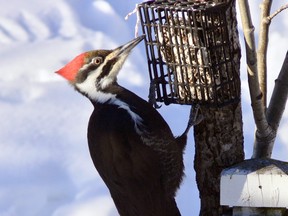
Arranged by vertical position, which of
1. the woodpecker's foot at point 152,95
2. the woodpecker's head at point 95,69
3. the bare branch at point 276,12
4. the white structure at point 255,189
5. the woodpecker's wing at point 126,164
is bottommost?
the white structure at point 255,189

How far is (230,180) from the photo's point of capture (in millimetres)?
2760

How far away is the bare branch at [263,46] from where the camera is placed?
10.3 ft

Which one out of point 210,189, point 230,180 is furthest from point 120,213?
point 230,180

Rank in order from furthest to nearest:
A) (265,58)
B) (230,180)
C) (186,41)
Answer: (265,58)
(186,41)
(230,180)

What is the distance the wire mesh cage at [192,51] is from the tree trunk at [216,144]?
0.09 metres

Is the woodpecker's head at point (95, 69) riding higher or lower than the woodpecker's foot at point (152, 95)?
higher

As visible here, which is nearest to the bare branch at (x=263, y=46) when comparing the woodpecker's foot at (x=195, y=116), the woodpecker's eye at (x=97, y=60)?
the woodpecker's foot at (x=195, y=116)

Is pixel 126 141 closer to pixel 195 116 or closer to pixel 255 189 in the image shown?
pixel 195 116

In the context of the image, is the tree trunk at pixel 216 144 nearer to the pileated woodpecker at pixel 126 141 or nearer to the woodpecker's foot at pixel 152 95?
the pileated woodpecker at pixel 126 141

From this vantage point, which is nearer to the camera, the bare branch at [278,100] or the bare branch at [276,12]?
the bare branch at [276,12]

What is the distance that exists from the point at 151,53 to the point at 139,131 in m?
0.38

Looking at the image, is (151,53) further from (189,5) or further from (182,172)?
(182,172)

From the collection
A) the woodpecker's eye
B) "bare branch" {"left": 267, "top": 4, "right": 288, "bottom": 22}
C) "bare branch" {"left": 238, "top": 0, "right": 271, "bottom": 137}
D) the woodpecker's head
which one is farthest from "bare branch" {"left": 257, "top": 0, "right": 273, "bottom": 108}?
the woodpecker's eye

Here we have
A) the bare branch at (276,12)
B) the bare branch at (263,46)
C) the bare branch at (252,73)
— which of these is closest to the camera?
the bare branch at (252,73)
